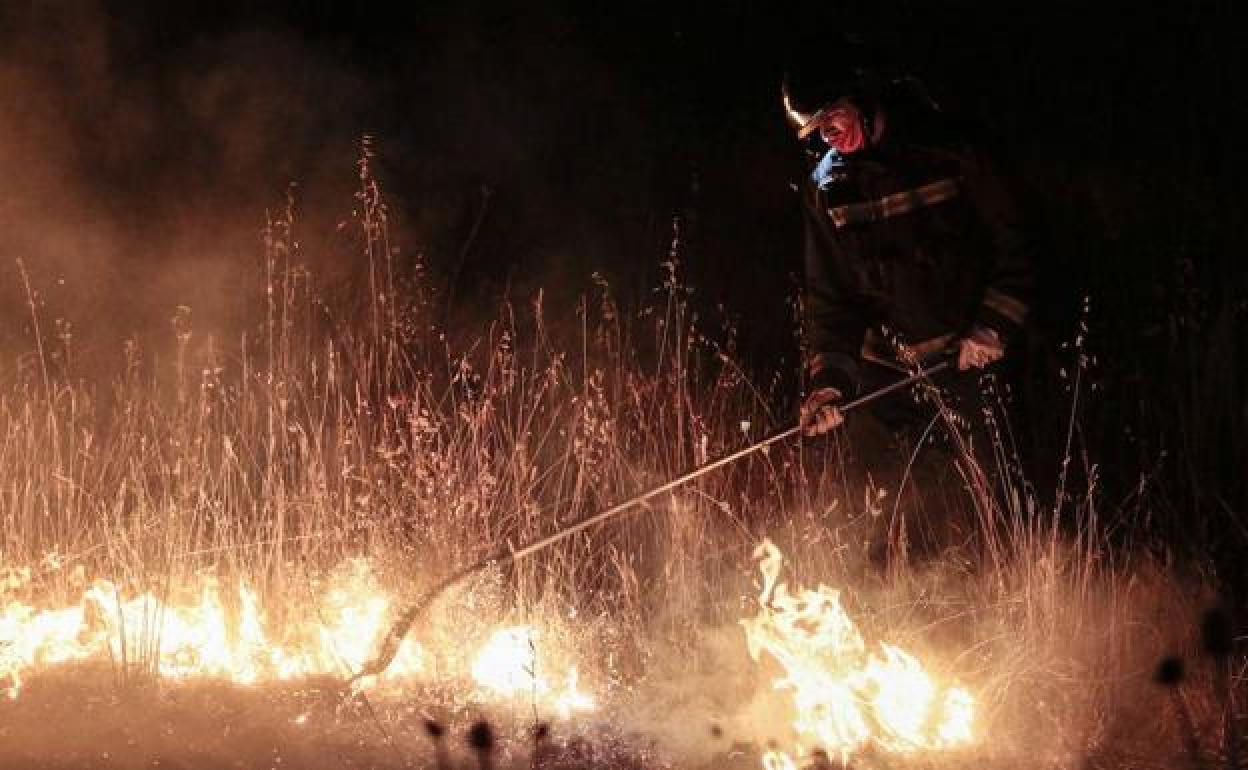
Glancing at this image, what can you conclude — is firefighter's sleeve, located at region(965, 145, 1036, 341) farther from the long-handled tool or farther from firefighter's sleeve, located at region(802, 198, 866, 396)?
firefighter's sleeve, located at region(802, 198, 866, 396)

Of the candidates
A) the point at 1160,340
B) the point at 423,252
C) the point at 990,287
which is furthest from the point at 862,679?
the point at 423,252

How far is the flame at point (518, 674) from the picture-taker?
166 inches

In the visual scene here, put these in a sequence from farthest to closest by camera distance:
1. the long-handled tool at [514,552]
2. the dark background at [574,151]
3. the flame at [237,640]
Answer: the dark background at [574,151] → the flame at [237,640] → the long-handled tool at [514,552]

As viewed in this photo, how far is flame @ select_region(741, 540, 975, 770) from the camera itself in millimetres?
3672

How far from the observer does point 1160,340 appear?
638cm

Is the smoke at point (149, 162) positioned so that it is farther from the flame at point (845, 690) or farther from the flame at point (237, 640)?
the flame at point (845, 690)

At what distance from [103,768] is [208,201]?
4708 mm

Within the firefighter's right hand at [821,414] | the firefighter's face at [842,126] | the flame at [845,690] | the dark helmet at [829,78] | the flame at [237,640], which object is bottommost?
the flame at [845,690]

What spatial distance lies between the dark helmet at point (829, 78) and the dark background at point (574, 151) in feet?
6.40

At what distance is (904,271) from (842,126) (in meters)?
0.61

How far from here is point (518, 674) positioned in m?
4.33

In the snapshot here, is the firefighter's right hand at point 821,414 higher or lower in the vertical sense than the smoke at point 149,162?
lower

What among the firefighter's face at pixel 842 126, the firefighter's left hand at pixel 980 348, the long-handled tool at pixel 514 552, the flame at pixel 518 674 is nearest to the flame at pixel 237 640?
the flame at pixel 518 674

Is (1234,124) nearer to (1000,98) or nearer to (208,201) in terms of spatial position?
(1000,98)
